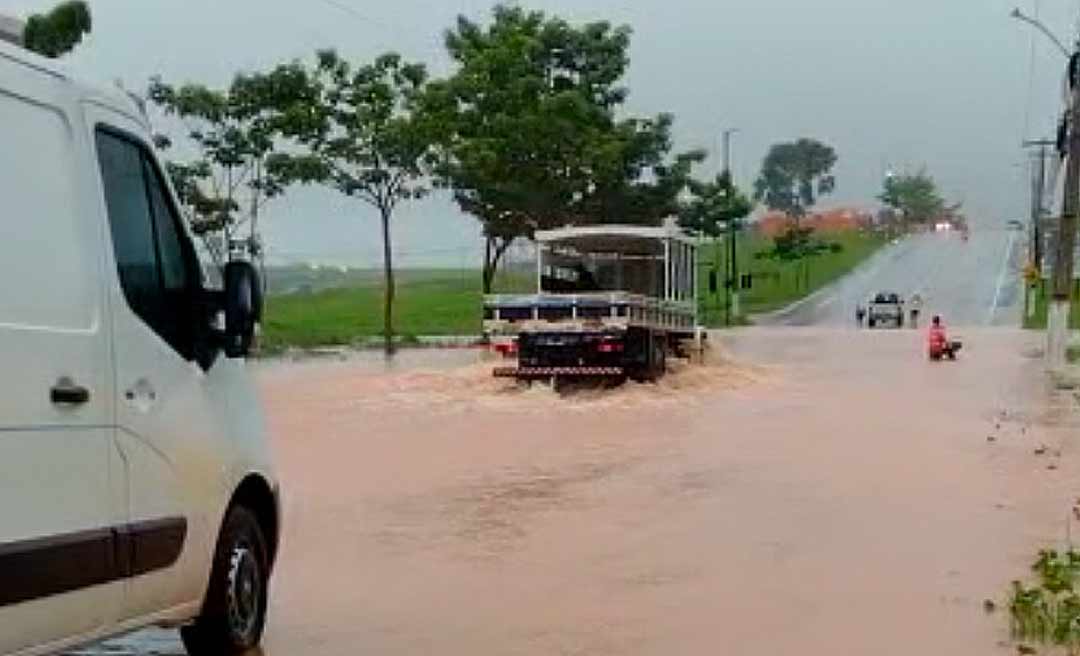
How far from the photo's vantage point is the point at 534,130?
44.2 meters

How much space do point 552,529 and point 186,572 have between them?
216 inches

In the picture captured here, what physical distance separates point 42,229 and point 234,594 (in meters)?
2.01

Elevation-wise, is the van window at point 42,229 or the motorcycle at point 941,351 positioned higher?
the van window at point 42,229

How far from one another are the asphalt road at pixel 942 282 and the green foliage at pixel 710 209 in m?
4.92

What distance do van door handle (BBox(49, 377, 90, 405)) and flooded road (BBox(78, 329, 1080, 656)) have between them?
7.55 feet

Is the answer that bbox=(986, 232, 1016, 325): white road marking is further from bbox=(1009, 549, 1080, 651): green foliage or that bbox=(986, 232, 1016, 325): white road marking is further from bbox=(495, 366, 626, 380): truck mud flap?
bbox=(1009, 549, 1080, 651): green foliage

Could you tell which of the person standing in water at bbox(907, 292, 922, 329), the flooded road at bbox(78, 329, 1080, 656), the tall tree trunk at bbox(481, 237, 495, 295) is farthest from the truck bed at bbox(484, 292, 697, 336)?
the person standing in water at bbox(907, 292, 922, 329)

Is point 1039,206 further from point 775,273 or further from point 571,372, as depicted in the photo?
point 571,372

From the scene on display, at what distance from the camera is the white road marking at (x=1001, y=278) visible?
67.2 meters

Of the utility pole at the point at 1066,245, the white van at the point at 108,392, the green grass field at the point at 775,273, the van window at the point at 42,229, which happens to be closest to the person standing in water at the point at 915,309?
the green grass field at the point at 775,273

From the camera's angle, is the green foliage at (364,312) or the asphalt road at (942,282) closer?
the green foliage at (364,312)

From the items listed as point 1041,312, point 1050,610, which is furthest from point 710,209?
point 1050,610

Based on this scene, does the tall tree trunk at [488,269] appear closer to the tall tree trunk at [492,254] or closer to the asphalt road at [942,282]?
the tall tree trunk at [492,254]

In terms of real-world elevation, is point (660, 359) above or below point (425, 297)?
below
